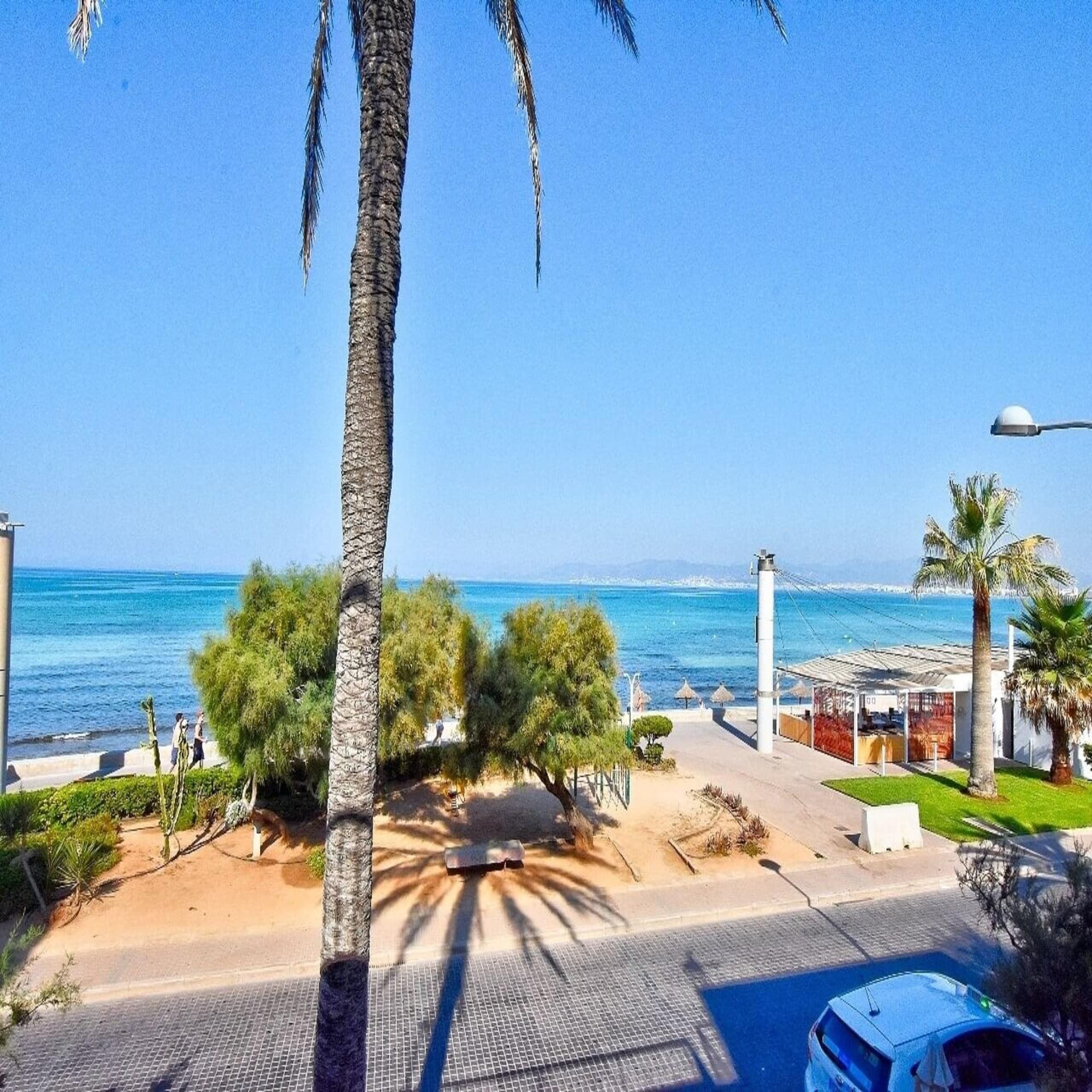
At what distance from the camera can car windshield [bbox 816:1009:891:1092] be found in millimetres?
5727

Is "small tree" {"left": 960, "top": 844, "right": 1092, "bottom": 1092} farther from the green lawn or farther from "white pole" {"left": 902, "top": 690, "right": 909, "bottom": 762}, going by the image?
"white pole" {"left": 902, "top": 690, "right": 909, "bottom": 762}

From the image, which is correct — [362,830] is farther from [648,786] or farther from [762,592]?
[762,592]

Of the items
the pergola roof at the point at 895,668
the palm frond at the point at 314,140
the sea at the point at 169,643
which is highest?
the palm frond at the point at 314,140

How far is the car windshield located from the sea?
747 cm

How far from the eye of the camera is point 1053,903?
554cm

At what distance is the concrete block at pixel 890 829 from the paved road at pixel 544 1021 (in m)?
3.01

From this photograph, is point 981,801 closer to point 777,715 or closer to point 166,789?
point 777,715

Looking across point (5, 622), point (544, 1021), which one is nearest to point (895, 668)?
point (544, 1021)

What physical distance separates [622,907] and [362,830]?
723 cm

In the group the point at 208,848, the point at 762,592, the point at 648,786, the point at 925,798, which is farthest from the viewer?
the point at 762,592

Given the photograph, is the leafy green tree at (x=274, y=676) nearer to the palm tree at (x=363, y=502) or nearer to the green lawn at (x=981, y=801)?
the palm tree at (x=363, y=502)

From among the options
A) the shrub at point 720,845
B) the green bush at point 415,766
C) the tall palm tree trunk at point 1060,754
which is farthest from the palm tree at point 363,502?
the tall palm tree trunk at point 1060,754

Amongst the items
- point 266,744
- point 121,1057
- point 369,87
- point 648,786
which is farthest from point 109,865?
point 369,87

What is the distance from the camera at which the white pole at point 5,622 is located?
48.2ft
